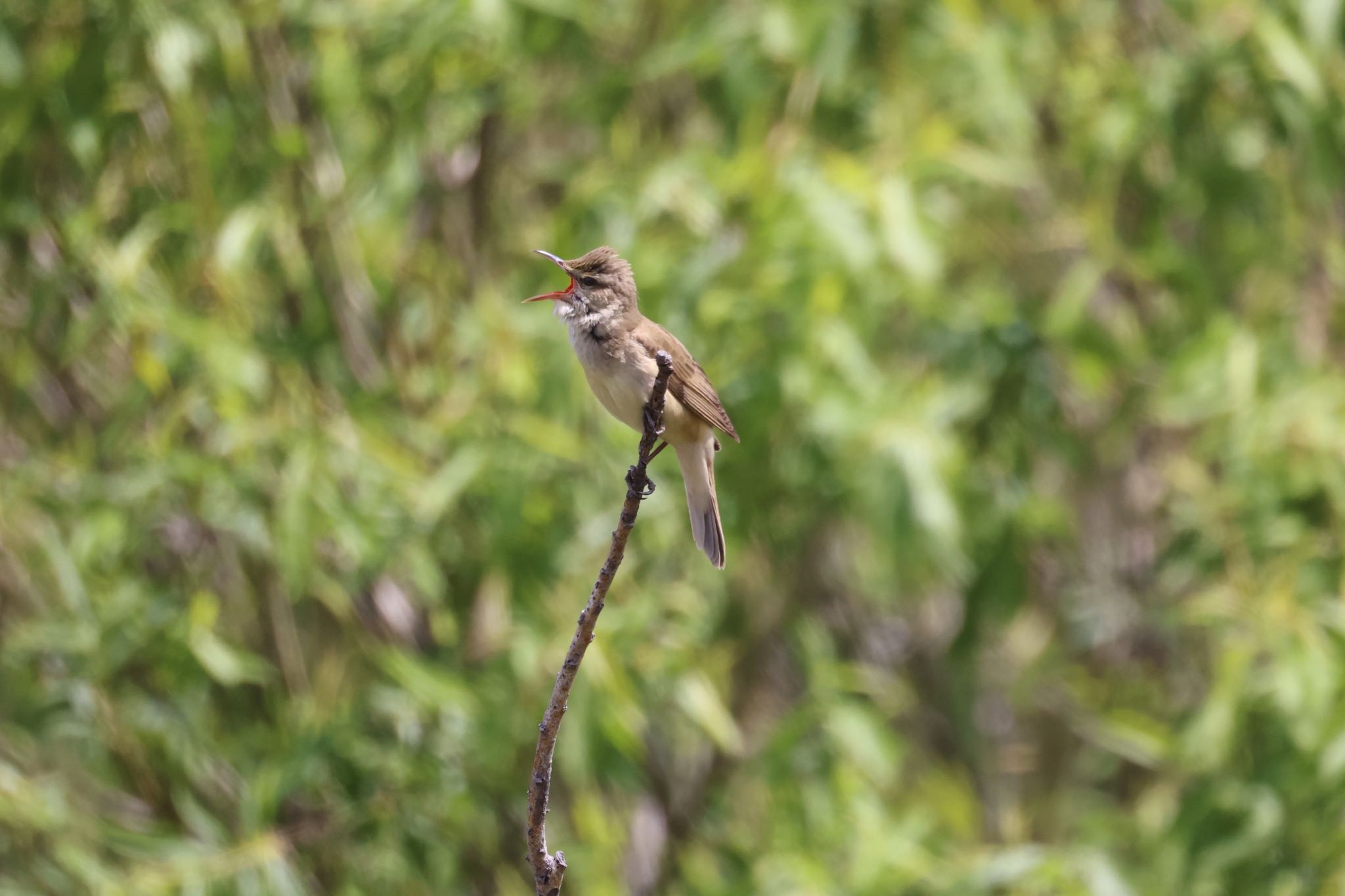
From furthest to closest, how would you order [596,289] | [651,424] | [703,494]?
1. [703,494]
2. [596,289]
3. [651,424]

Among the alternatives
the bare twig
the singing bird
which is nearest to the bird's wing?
the singing bird

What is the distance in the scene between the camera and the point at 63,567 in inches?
197

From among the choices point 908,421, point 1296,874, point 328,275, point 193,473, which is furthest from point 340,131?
point 1296,874

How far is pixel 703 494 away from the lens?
429cm

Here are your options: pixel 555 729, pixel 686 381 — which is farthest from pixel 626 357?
pixel 555 729

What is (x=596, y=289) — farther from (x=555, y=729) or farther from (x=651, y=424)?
(x=555, y=729)

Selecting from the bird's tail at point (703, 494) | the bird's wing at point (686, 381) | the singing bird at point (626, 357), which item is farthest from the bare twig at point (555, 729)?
the bird's tail at point (703, 494)

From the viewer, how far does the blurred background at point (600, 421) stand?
191 inches

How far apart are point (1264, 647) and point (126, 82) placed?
4.10m

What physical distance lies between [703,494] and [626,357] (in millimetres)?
699

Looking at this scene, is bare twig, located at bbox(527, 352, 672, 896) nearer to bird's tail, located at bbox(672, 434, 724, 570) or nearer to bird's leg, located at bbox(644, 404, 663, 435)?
bird's leg, located at bbox(644, 404, 663, 435)

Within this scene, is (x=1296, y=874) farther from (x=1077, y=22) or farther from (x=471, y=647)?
(x=1077, y=22)

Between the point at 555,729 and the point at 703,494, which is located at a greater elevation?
the point at 703,494

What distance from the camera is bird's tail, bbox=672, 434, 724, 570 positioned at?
163 inches
